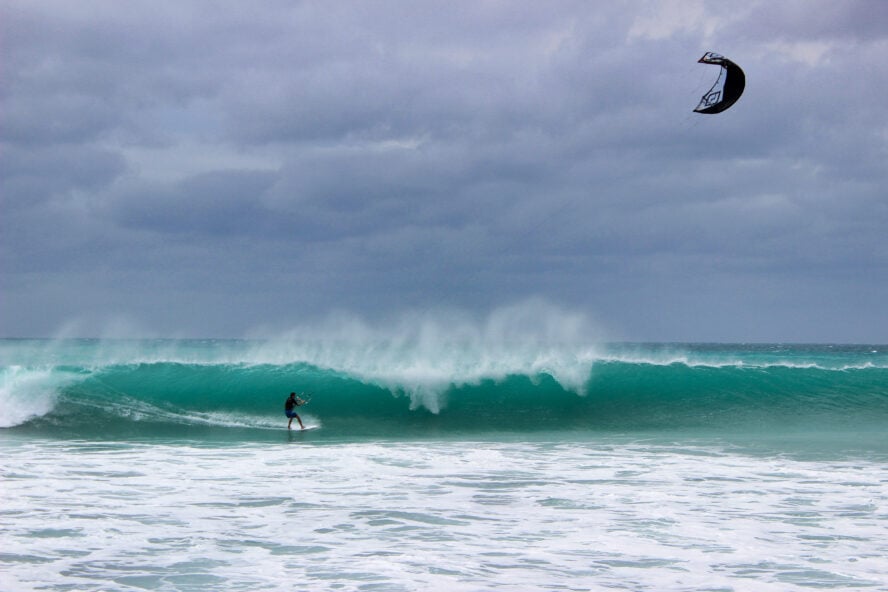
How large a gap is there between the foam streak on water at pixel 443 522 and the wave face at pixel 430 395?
589cm

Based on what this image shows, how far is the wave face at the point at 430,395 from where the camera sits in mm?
19828

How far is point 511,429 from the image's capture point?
1933cm

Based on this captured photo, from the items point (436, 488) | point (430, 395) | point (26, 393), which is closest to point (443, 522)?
point (436, 488)

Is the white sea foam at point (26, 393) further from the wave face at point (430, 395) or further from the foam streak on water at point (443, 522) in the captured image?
the foam streak on water at point (443, 522)

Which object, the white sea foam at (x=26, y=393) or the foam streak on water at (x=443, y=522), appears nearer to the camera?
the foam streak on water at (x=443, y=522)

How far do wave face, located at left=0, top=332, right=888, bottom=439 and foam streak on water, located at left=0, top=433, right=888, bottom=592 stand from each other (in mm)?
5886

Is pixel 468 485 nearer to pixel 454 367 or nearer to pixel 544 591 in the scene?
pixel 544 591

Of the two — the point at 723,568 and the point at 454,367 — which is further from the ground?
the point at 454,367

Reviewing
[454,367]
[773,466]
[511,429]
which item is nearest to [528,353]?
[454,367]

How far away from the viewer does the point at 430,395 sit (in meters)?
23.9

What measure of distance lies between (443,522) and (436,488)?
197 centimetres

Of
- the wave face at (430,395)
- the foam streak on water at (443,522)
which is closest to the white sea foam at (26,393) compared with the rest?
the wave face at (430,395)

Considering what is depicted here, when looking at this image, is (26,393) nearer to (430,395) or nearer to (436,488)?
(430,395)

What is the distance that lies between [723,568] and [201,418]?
52.5 feet
